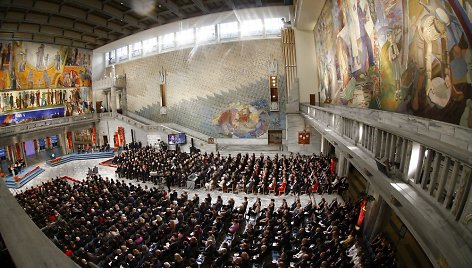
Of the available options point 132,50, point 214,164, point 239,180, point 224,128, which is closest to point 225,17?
point 224,128

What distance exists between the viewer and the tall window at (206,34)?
23.2 meters

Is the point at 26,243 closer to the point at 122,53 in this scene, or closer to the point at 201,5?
the point at 201,5

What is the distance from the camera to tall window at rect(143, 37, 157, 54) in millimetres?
A: 25953

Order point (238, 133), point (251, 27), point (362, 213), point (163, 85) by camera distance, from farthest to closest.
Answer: point (163, 85) < point (238, 133) < point (251, 27) < point (362, 213)

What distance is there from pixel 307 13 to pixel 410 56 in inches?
471

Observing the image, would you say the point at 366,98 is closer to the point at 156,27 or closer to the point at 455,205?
the point at 455,205

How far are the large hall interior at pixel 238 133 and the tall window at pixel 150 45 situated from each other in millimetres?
169

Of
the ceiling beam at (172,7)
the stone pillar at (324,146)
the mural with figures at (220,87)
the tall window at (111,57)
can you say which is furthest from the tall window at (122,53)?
the stone pillar at (324,146)

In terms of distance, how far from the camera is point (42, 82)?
2459 centimetres

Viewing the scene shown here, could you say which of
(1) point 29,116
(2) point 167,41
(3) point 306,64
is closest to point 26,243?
(3) point 306,64

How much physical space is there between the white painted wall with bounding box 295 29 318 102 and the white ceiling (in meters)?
0.59

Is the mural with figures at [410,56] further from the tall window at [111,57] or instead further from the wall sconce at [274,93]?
the tall window at [111,57]

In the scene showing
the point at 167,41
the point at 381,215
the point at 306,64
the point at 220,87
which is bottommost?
the point at 381,215

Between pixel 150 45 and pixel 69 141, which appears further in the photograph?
pixel 69 141
